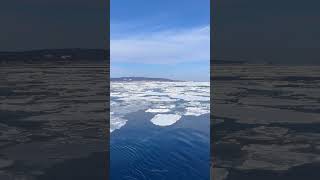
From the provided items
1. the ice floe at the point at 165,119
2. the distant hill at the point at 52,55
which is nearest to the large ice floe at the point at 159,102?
the ice floe at the point at 165,119

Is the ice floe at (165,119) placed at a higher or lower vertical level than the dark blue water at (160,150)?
higher

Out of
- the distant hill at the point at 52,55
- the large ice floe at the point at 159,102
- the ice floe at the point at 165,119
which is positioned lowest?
the ice floe at the point at 165,119

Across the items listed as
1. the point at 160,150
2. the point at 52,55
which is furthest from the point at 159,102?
the point at 52,55

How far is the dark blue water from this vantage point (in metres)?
6.16

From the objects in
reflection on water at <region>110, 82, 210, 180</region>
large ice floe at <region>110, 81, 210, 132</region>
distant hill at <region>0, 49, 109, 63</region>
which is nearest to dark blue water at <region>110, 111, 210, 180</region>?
reflection on water at <region>110, 82, 210, 180</region>

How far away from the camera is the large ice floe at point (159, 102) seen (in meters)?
8.02

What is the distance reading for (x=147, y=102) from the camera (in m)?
8.94

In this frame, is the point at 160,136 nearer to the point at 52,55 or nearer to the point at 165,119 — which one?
the point at 165,119

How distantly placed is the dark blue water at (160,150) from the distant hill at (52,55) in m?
2.88

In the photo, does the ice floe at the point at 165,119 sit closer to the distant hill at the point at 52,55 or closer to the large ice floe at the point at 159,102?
the large ice floe at the point at 159,102

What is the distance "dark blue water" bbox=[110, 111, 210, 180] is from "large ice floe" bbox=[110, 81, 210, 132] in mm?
175

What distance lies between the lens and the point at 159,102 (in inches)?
347

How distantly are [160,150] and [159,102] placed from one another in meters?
2.02

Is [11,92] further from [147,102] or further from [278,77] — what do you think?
[147,102]
